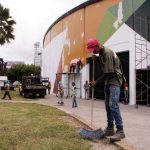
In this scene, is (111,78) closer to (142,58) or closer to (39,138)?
(39,138)

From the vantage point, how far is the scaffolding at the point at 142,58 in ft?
81.1

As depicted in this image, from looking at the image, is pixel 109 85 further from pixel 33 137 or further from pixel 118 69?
pixel 33 137

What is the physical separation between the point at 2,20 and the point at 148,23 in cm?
2088

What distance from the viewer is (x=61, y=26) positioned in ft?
141

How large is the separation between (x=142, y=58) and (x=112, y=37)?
447cm

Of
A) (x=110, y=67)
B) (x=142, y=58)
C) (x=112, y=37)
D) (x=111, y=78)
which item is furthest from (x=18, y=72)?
(x=110, y=67)

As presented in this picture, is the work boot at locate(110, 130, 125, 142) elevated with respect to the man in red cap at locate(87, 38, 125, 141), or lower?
lower

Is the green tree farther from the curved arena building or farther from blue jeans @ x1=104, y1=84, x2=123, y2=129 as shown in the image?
blue jeans @ x1=104, y1=84, x2=123, y2=129

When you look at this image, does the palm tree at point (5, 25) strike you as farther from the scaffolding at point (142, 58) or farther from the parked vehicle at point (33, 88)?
the scaffolding at point (142, 58)

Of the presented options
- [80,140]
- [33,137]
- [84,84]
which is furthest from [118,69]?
[84,84]

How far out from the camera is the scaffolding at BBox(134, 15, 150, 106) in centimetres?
2472

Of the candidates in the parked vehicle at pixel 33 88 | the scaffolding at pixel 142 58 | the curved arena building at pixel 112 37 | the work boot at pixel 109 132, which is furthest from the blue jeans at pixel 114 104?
the parked vehicle at pixel 33 88

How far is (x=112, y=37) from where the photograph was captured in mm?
28641

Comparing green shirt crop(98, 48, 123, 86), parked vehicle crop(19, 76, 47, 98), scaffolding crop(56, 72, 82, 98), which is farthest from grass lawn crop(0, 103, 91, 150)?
scaffolding crop(56, 72, 82, 98)
